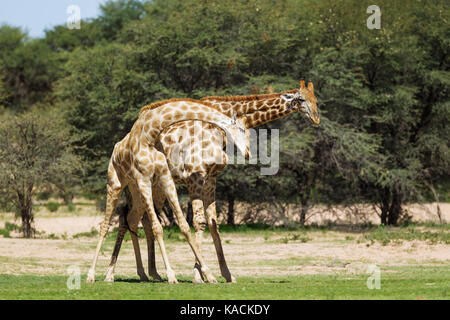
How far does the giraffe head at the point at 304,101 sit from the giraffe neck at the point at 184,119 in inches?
50.8

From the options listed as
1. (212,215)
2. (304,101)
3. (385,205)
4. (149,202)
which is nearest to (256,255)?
(212,215)

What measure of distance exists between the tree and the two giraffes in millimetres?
11599

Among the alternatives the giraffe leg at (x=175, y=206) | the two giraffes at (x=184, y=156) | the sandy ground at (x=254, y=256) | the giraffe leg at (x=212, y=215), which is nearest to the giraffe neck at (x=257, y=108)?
the two giraffes at (x=184, y=156)

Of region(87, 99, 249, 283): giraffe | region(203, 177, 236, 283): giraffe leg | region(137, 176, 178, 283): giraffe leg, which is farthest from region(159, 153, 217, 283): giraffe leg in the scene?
region(203, 177, 236, 283): giraffe leg

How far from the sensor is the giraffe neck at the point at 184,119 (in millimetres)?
11445

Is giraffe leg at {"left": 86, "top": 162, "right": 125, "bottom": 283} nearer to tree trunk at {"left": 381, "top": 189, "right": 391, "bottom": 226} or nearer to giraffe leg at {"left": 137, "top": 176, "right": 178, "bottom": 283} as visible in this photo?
giraffe leg at {"left": 137, "top": 176, "right": 178, "bottom": 283}

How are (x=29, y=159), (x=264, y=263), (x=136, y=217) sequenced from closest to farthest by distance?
(x=136, y=217)
(x=264, y=263)
(x=29, y=159)

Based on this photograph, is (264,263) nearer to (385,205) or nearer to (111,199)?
(111,199)

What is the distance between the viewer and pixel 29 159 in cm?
2420

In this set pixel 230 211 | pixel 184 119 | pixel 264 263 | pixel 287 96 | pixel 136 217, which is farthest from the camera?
pixel 230 211

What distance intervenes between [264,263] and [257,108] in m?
5.61

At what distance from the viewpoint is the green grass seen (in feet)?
32.0

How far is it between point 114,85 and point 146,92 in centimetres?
156
